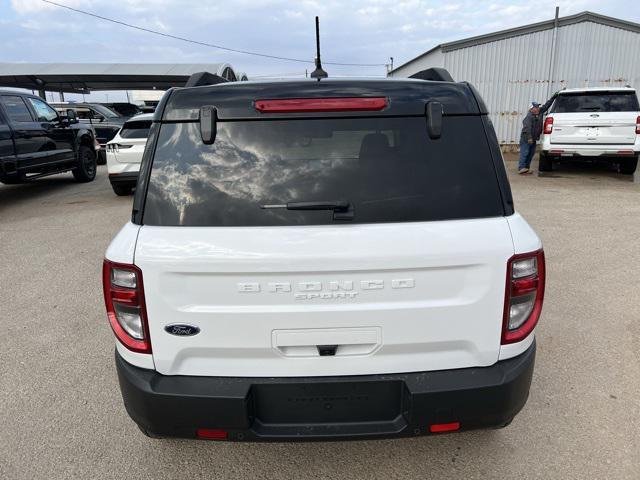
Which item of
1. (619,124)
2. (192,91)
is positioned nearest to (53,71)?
(619,124)

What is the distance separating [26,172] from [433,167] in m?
9.03

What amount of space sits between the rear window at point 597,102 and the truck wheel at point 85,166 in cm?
1119

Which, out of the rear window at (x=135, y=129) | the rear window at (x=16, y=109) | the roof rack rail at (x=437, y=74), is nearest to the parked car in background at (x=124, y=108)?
the rear window at (x=16, y=109)

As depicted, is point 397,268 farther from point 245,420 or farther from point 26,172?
point 26,172

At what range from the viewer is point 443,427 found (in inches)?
74.5

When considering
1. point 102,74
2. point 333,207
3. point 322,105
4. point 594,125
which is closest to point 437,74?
point 322,105

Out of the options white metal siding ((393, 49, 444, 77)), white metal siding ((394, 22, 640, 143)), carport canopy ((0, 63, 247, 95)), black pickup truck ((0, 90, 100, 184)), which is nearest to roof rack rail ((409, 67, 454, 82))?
black pickup truck ((0, 90, 100, 184))

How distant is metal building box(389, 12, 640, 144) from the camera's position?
1466 centimetres

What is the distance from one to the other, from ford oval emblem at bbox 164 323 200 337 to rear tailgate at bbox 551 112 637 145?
35.3 ft

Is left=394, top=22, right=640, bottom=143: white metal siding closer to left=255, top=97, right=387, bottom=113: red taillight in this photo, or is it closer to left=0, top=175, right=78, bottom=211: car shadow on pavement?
left=0, top=175, right=78, bottom=211: car shadow on pavement

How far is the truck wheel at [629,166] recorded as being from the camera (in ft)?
35.4

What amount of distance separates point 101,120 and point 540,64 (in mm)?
15000

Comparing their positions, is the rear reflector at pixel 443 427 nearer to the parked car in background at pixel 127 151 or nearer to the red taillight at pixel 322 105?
the red taillight at pixel 322 105

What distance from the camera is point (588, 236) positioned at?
6.41 meters
